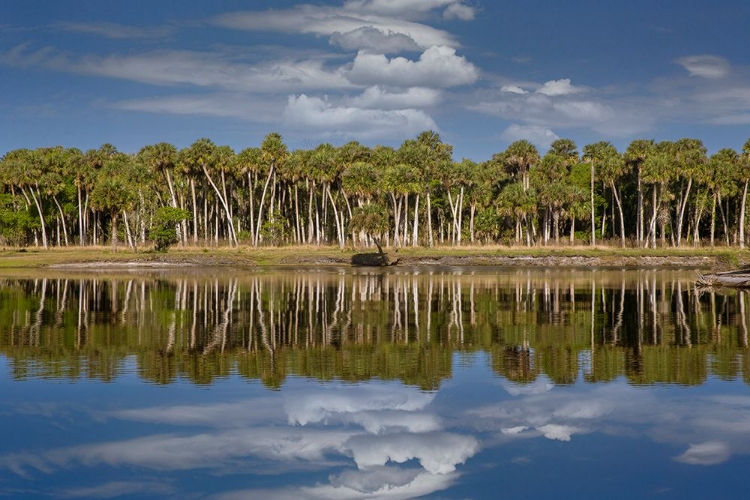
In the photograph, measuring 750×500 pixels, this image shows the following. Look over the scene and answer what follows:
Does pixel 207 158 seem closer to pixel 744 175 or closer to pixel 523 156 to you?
pixel 523 156

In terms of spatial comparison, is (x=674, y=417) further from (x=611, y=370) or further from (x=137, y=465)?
(x=137, y=465)

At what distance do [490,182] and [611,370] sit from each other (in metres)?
96.4

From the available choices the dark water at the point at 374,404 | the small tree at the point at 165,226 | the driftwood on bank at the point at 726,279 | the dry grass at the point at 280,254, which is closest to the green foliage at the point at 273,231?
the dry grass at the point at 280,254

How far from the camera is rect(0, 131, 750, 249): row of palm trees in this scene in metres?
103

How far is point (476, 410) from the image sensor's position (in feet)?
64.4

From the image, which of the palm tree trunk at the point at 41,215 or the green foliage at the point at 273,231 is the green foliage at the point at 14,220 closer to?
the palm tree trunk at the point at 41,215

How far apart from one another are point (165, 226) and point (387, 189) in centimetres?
2736

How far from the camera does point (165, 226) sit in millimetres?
102125

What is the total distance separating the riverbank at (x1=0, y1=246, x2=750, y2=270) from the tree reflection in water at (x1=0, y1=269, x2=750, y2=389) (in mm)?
29689

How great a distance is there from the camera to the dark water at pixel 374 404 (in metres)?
14.9

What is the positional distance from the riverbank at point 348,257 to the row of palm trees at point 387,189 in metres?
4.90

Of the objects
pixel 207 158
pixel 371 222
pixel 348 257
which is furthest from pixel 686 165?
pixel 207 158

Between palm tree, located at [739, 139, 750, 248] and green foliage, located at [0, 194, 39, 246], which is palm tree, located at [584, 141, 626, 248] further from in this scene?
green foliage, located at [0, 194, 39, 246]

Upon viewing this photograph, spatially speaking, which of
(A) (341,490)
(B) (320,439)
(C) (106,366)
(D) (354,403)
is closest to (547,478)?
(A) (341,490)
